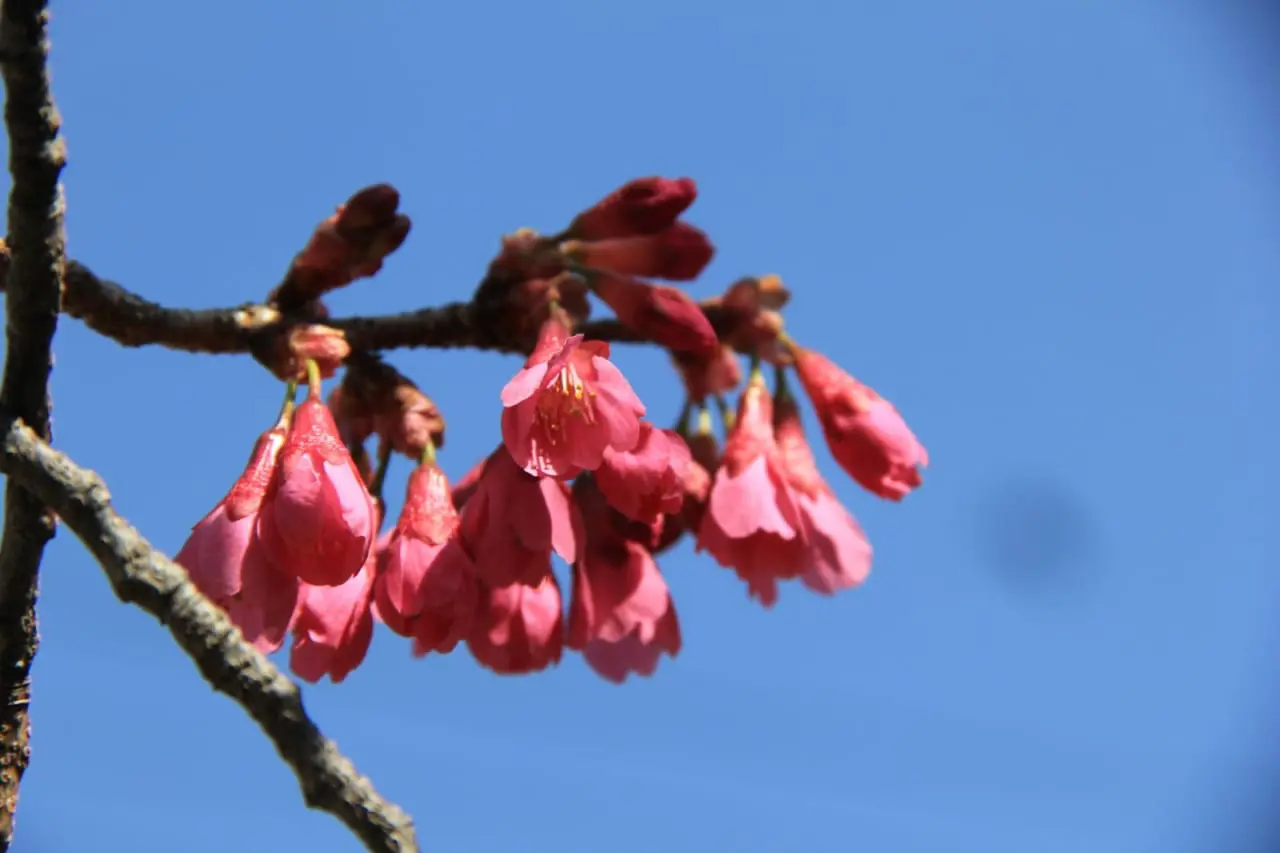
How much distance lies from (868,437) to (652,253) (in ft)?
1.71

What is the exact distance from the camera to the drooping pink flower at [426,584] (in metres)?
1.93

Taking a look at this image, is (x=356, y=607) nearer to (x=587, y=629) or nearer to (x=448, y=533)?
→ (x=448, y=533)

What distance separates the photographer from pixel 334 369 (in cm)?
200

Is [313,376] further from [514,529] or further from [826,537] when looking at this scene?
[826,537]

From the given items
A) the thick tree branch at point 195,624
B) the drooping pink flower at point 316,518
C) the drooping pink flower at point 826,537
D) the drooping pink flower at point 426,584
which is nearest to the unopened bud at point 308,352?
the drooping pink flower at point 316,518

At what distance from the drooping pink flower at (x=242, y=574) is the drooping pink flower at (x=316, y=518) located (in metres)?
0.05

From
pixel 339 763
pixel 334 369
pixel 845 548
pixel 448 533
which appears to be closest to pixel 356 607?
pixel 448 533

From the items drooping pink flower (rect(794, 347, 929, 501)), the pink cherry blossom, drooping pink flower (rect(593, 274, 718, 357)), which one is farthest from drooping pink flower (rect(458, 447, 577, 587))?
drooping pink flower (rect(794, 347, 929, 501))

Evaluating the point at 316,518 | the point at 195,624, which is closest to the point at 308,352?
the point at 316,518

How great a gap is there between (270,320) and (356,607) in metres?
0.46

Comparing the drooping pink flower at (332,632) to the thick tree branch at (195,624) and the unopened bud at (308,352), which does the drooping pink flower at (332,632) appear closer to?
the unopened bud at (308,352)

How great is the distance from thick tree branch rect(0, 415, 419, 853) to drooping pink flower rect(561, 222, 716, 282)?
115cm

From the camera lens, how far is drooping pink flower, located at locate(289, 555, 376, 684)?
1931 millimetres

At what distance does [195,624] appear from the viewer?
50.0 inches
